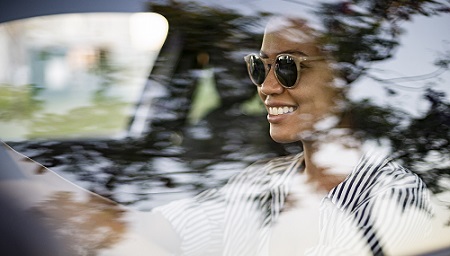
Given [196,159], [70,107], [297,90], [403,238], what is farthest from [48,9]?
[403,238]

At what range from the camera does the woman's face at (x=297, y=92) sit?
6.20ft

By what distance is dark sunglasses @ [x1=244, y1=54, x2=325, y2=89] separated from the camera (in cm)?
187

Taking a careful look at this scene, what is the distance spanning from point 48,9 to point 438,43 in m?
1.11

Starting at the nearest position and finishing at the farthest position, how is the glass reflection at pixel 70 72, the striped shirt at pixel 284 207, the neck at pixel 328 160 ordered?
the glass reflection at pixel 70 72, the striped shirt at pixel 284 207, the neck at pixel 328 160

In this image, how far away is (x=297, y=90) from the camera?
74.2 inches

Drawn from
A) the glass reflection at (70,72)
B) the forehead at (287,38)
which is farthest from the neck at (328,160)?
the glass reflection at (70,72)

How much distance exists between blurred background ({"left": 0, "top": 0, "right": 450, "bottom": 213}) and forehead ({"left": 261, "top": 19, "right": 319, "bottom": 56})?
0.02 m

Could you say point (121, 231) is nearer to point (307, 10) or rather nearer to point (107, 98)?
point (107, 98)

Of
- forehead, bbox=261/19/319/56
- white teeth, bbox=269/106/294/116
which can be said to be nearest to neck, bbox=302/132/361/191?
white teeth, bbox=269/106/294/116

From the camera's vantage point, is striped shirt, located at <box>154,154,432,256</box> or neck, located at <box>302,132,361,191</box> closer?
striped shirt, located at <box>154,154,432,256</box>

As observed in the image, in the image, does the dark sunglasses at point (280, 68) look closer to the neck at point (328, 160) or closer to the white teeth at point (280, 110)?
the white teeth at point (280, 110)

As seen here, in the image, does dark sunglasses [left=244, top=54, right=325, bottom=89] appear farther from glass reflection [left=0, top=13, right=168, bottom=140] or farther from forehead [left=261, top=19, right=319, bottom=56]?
glass reflection [left=0, top=13, right=168, bottom=140]

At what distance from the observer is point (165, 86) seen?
1870mm

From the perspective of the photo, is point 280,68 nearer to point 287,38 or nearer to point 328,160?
point 287,38
